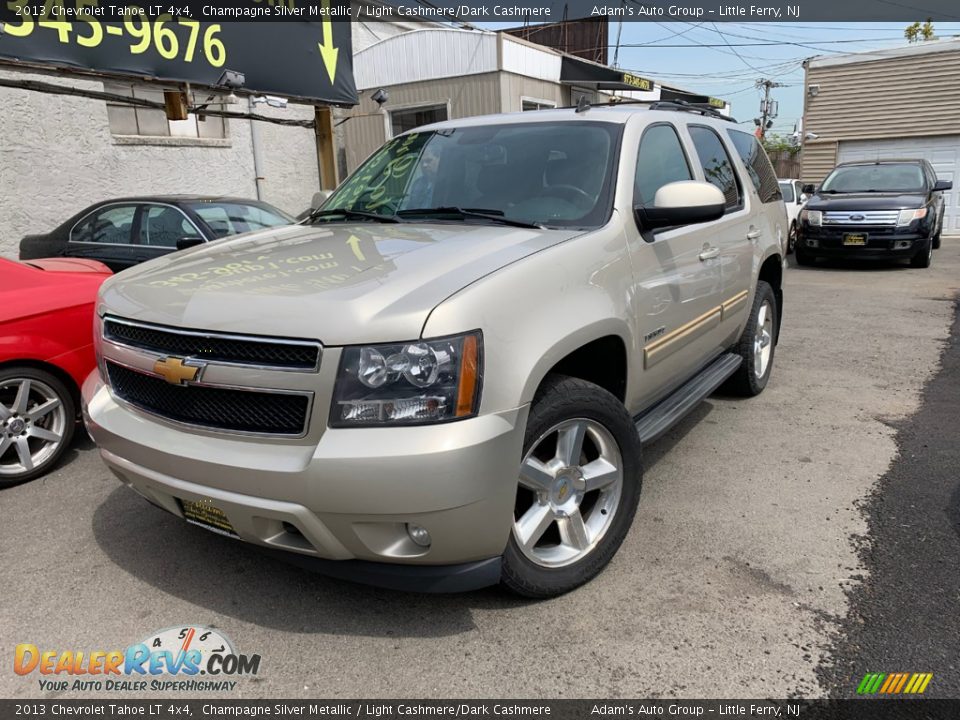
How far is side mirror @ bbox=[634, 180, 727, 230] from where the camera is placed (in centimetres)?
302

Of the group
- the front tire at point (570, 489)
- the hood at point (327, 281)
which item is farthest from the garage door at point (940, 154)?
the hood at point (327, 281)

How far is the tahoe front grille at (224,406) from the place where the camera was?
7.34 feet

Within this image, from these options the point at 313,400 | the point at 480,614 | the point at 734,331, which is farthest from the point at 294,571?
the point at 734,331

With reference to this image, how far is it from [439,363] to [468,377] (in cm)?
10

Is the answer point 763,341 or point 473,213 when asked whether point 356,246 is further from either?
point 763,341

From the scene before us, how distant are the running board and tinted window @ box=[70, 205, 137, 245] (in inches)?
220

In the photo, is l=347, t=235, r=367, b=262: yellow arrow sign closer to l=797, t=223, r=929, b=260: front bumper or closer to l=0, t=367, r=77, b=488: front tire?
l=0, t=367, r=77, b=488: front tire

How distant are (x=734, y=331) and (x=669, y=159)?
4.40ft

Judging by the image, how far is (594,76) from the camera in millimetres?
14750

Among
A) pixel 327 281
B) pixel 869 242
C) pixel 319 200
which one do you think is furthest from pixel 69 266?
pixel 869 242

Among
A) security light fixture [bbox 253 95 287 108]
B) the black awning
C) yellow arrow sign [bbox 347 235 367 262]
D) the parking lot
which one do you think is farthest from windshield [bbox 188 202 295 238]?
the black awning

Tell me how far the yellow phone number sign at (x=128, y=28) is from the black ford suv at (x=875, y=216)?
31.6 ft

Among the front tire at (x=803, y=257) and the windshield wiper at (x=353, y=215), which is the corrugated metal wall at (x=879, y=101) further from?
the windshield wiper at (x=353, y=215)

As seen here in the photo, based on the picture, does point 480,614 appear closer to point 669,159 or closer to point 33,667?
point 33,667
